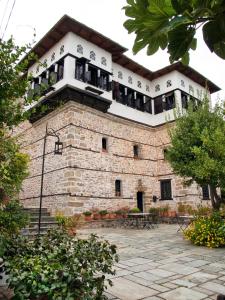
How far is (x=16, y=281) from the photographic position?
102 inches

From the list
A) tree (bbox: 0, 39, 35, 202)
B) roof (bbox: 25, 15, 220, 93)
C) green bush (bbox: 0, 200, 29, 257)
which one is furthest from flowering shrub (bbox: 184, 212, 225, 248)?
roof (bbox: 25, 15, 220, 93)

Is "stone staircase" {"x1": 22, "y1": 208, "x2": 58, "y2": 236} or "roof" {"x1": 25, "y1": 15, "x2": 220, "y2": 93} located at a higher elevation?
"roof" {"x1": 25, "y1": 15, "x2": 220, "y2": 93}

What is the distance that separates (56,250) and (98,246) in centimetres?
55

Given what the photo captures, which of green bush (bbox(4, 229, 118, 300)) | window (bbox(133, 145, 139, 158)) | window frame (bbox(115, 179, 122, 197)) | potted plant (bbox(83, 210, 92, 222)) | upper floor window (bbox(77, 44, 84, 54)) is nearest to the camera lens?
green bush (bbox(4, 229, 118, 300))

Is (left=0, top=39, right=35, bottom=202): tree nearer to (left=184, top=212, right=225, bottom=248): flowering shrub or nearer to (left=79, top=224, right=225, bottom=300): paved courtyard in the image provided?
(left=79, top=224, right=225, bottom=300): paved courtyard

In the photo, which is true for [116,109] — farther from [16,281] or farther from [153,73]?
[16,281]

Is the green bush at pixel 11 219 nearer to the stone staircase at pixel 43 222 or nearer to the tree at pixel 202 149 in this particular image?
the tree at pixel 202 149

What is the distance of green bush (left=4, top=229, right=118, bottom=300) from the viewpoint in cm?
253

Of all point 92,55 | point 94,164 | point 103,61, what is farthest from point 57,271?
point 103,61

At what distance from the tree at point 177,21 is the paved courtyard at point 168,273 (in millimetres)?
3550

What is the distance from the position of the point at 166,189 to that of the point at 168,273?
12771mm

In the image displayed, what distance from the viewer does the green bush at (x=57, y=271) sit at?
8.31ft

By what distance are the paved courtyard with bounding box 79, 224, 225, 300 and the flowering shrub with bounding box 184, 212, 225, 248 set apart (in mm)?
335

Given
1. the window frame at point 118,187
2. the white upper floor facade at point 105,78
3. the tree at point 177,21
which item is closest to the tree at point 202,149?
the white upper floor facade at point 105,78
